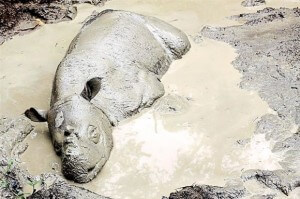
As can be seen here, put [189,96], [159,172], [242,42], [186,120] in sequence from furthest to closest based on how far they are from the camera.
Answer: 1. [242,42]
2. [189,96]
3. [186,120]
4. [159,172]

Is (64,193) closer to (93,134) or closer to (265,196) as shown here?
(93,134)

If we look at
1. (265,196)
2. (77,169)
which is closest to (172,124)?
(77,169)

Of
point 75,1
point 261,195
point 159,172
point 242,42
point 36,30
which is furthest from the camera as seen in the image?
point 75,1

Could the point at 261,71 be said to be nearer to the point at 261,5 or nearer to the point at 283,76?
the point at 283,76

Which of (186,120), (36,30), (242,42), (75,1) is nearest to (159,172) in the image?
(186,120)

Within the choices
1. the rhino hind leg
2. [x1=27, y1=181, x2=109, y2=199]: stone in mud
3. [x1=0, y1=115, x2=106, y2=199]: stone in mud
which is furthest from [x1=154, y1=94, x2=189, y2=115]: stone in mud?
[x1=27, y1=181, x2=109, y2=199]: stone in mud

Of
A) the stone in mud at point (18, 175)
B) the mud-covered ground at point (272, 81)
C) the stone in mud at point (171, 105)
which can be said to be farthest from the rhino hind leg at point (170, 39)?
the stone in mud at point (18, 175)

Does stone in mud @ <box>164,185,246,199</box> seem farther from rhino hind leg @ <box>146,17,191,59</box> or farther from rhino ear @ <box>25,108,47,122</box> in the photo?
rhino hind leg @ <box>146,17,191,59</box>

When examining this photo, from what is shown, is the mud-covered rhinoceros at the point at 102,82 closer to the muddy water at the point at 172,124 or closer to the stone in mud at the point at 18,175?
the muddy water at the point at 172,124
